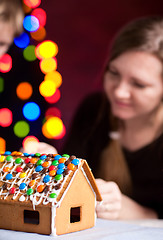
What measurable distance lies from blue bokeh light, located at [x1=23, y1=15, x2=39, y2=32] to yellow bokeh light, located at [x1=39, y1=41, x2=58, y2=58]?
0.24 ft

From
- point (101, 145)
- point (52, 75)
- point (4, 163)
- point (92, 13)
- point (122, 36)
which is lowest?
point (4, 163)

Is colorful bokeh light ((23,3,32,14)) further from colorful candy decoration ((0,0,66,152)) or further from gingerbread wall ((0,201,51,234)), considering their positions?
gingerbread wall ((0,201,51,234))

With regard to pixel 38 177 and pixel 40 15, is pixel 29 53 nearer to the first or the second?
pixel 40 15

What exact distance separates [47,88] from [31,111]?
12cm

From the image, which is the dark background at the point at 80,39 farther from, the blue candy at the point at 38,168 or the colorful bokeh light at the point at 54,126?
the blue candy at the point at 38,168

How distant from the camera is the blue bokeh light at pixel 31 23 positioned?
157cm

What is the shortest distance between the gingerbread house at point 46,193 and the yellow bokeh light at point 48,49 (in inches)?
21.4

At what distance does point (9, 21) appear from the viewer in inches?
61.2

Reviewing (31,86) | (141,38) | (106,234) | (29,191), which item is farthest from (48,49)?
(106,234)

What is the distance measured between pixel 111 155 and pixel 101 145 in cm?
6

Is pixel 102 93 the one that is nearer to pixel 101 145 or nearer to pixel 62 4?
pixel 101 145

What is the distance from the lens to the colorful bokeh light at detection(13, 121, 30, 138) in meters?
1.59

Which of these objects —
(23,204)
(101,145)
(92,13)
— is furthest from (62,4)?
(23,204)

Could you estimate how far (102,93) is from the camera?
5.40ft
